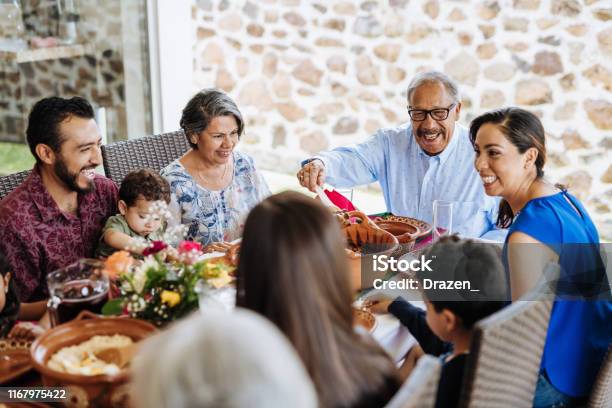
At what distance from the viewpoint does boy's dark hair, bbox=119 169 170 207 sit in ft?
7.70

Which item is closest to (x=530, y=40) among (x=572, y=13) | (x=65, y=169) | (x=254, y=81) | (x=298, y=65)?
(x=572, y=13)

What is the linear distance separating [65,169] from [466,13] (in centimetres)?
318

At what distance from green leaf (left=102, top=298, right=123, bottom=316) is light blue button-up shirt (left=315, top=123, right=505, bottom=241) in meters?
1.46

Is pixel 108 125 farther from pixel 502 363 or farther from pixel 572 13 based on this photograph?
pixel 502 363

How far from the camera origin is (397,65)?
496cm

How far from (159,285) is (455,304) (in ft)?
2.25

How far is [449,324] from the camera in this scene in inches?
63.9

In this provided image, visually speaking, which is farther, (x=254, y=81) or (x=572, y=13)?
(x=254, y=81)

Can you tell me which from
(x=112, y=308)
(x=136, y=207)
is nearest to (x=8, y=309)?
(x=112, y=308)

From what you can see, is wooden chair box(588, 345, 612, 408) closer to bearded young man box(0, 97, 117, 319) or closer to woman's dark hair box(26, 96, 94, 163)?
bearded young man box(0, 97, 117, 319)

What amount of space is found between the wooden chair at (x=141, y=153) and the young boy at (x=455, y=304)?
5.03 ft

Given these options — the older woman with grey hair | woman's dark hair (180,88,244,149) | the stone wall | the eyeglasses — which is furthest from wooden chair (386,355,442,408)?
the stone wall

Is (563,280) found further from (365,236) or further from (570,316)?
(365,236)

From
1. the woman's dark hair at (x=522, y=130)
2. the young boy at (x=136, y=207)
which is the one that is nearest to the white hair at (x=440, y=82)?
the woman's dark hair at (x=522, y=130)
